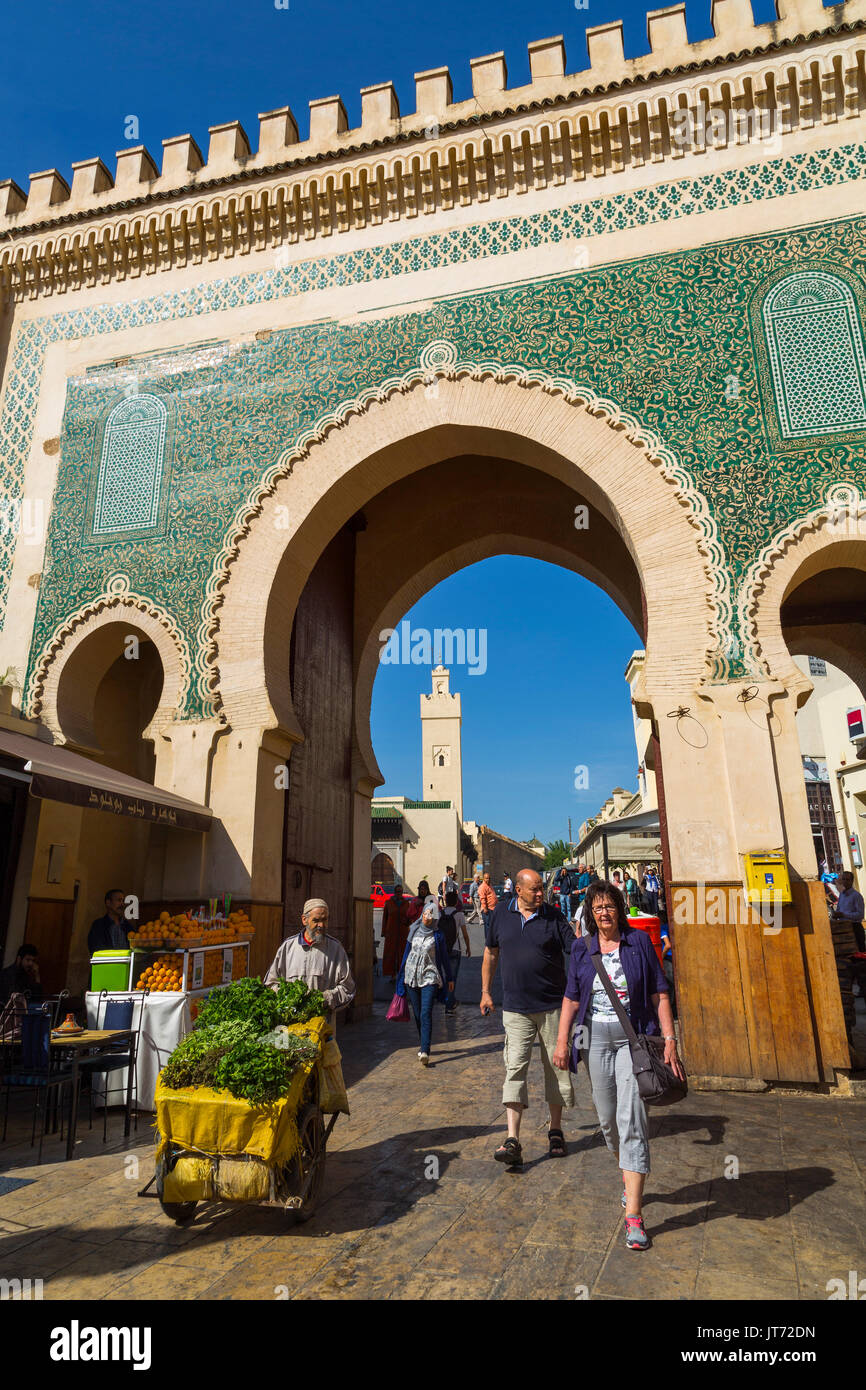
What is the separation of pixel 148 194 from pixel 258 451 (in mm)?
3531

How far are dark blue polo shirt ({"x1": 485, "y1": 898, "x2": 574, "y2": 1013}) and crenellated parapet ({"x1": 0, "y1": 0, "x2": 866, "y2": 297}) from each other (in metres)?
7.10

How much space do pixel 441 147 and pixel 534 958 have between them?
777 cm

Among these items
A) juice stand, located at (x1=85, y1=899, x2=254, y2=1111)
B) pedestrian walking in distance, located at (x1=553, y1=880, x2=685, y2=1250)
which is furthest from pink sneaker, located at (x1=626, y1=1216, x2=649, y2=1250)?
juice stand, located at (x1=85, y1=899, x2=254, y2=1111)

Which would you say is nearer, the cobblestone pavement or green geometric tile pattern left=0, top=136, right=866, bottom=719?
the cobblestone pavement

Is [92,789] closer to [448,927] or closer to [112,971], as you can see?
[112,971]

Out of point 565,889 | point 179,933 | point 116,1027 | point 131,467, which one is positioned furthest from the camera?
point 565,889

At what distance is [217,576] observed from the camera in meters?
7.58

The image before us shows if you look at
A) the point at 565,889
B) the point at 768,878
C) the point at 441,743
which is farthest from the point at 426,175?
the point at 441,743

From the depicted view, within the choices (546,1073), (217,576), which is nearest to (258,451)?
(217,576)

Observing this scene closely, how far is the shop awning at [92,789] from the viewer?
5.22 m

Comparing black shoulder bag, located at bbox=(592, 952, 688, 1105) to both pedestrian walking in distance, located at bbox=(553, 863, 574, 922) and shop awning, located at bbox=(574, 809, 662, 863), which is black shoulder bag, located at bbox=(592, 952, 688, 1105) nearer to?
shop awning, located at bbox=(574, 809, 662, 863)

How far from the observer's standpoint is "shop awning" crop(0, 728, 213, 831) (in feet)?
17.1

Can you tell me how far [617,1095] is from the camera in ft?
10.7
